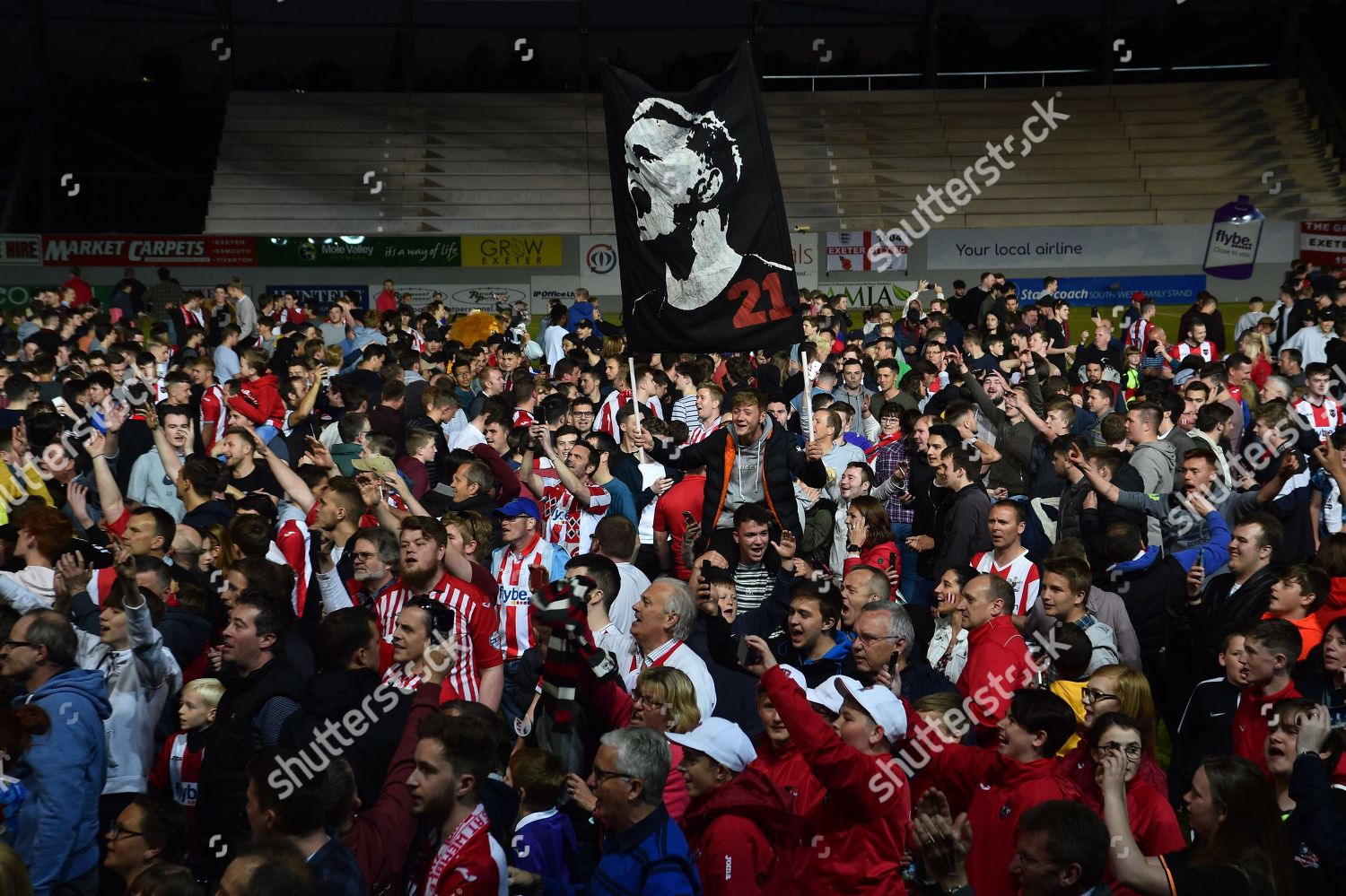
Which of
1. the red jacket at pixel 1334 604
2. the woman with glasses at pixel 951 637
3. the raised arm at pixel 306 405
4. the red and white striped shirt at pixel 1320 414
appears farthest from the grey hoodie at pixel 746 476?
the red and white striped shirt at pixel 1320 414

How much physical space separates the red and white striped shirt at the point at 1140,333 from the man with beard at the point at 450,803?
1359 centimetres

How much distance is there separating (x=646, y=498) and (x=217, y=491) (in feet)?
8.77

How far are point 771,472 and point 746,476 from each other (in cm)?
15

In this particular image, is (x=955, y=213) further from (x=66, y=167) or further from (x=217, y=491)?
(x=217, y=491)

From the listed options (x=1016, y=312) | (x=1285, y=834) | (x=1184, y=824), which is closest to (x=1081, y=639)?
(x=1184, y=824)

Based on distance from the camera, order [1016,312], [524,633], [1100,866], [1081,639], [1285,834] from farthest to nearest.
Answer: [1016,312] < [524,633] < [1081,639] < [1285,834] < [1100,866]

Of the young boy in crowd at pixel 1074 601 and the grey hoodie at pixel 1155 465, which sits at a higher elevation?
the grey hoodie at pixel 1155 465

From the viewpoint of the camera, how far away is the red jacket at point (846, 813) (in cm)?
394

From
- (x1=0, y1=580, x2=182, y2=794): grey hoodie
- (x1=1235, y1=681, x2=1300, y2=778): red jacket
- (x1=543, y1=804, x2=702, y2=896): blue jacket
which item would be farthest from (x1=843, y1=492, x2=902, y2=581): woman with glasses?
(x1=0, y1=580, x2=182, y2=794): grey hoodie

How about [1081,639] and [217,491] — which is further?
[217,491]

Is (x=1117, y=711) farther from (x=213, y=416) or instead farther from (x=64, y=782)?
(x=213, y=416)

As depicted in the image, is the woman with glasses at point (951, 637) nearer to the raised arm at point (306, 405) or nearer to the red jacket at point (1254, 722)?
the red jacket at point (1254, 722)

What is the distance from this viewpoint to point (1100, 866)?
142 inches

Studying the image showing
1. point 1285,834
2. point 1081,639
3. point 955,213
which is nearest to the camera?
point 1285,834
